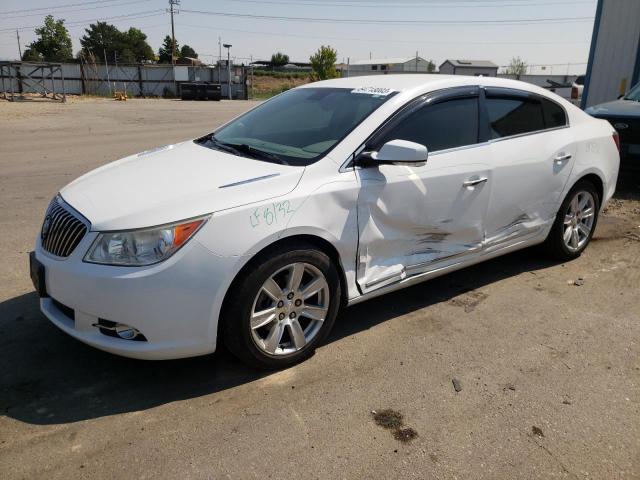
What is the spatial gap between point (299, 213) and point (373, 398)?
109 centimetres

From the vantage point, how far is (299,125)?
3867 mm

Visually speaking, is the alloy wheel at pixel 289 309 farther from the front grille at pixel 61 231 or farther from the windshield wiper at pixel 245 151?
the front grille at pixel 61 231

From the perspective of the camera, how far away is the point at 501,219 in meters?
4.14

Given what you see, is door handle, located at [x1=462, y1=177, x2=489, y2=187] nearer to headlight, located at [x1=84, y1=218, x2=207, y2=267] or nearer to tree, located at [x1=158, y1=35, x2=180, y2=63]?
headlight, located at [x1=84, y1=218, x2=207, y2=267]

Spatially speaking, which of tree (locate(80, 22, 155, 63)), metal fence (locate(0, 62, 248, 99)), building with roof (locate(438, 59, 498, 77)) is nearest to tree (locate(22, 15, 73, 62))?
tree (locate(80, 22, 155, 63))

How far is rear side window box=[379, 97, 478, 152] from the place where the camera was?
358cm

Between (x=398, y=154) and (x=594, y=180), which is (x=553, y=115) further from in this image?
A: (x=398, y=154)

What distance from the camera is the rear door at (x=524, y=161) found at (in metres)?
4.06

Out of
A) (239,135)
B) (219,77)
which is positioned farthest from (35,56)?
(239,135)

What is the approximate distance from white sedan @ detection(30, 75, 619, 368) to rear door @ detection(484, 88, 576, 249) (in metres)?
0.01

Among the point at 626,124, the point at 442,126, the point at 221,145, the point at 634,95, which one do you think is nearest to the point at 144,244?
the point at 221,145

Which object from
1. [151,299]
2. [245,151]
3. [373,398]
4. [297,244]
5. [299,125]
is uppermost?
[299,125]

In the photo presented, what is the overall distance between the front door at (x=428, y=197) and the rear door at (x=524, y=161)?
6.3 inches

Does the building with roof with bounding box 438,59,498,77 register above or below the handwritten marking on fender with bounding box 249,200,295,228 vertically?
above
